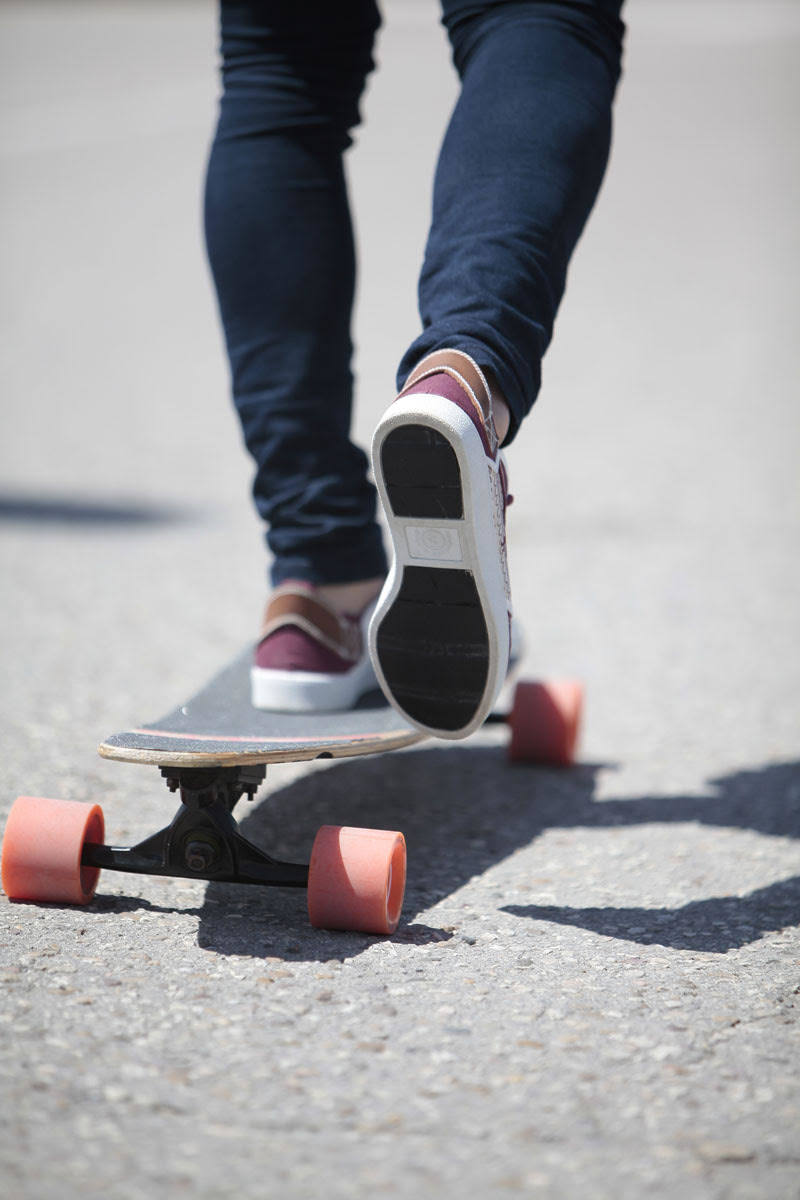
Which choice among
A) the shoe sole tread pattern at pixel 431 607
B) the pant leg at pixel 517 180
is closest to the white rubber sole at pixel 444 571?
the shoe sole tread pattern at pixel 431 607

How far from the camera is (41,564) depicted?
3.73 meters

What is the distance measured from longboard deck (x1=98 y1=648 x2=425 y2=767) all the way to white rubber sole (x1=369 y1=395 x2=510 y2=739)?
0.58 feet

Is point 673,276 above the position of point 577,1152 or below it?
above

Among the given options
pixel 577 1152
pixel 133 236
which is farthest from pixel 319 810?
pixel 133 236

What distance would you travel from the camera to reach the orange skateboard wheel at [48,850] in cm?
148

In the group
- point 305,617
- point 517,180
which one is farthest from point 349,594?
point 517,180

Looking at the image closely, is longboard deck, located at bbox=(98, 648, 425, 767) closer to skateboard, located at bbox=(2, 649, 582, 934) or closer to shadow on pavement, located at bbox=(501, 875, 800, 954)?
skateboard, located at bbox=(2, 649, 582, 934)

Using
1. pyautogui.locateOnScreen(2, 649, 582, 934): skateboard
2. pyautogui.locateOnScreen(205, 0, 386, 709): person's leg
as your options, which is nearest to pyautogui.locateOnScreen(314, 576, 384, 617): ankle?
pyautogui.locateOnScreen(205, 0, 386, 709): person's leg

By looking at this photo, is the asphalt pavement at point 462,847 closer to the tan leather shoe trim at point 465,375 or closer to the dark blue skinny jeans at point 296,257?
the dark blue skinny jeans at point 296,257

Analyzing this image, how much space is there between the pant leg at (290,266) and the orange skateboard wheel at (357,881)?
18.5 inches

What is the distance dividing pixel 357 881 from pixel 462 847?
465 mm

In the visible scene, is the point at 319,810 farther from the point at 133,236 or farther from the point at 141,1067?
the point at 133,236

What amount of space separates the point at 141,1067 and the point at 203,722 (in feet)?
2.00

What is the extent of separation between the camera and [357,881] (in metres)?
1.43
